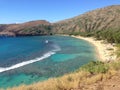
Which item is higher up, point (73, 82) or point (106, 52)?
point (73, 82)

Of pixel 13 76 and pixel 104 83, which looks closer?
pixel 104 83

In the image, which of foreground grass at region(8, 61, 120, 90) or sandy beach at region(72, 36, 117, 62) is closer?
foreground grass at region(8, 61, 120, 90)

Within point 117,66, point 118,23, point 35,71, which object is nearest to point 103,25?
point 118,23

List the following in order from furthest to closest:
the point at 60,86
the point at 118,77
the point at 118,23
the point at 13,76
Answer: the point at 118,23 < the point at 13,76 < the point at 118,77 < the point at 60,86

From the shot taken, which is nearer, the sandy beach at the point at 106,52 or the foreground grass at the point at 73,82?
the foreground grass at the point at 73,82

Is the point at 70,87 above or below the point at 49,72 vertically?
above

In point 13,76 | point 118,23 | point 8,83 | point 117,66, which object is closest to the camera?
point 117,66

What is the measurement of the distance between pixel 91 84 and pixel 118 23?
183 metres

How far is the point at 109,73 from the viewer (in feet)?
46.4

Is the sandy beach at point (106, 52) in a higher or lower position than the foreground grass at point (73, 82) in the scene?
lower

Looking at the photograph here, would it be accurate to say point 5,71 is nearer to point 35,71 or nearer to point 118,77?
point 35,71

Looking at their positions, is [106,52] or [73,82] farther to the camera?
[106,52]

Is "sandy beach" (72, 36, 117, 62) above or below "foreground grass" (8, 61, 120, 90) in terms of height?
below

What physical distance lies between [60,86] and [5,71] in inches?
1177
